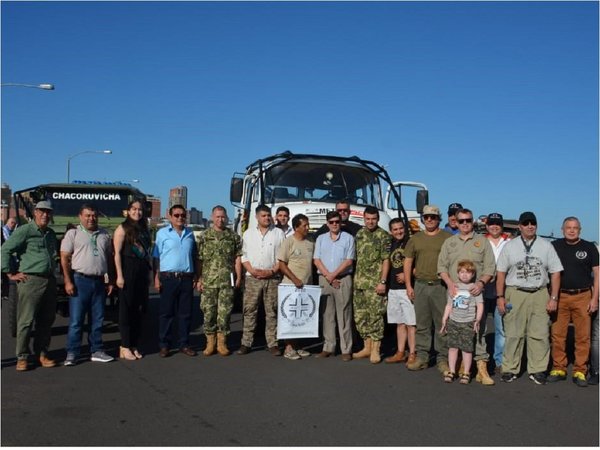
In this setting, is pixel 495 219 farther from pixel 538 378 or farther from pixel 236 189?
pixel 236 189

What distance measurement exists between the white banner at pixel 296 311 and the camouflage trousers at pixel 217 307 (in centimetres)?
67

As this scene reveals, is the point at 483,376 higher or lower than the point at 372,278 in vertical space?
lower

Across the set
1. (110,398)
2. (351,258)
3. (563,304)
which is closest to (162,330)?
(110,398)

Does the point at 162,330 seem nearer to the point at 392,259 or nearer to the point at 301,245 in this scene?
the point at 301,245

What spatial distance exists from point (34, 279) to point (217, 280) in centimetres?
214

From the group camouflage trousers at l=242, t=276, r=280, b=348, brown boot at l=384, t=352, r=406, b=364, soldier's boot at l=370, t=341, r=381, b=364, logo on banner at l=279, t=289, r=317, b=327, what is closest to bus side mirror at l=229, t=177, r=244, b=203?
camouflage trousers at l=242, t=276, r=280, b=348

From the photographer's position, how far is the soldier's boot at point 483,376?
6453mm

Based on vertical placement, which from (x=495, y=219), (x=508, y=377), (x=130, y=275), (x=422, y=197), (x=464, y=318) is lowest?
(x=508, y=377)

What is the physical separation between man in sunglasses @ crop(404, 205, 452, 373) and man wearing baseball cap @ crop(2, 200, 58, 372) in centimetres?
420

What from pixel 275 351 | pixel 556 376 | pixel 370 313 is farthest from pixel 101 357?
pixel 556 376

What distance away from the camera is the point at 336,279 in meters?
7.63

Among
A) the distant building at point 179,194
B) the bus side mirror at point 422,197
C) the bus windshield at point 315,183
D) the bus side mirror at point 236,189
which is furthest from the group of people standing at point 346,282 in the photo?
the distant building at point 179,194

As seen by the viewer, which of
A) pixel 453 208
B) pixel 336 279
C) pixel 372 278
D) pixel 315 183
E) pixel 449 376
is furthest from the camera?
pixel 315 183

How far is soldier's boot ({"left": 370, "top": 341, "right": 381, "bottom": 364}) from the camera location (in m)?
7.40
